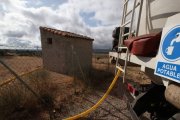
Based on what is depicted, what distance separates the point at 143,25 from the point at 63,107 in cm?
347

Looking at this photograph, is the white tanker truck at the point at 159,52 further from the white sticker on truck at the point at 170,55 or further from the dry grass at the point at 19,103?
the dry grass at the point at 19,103

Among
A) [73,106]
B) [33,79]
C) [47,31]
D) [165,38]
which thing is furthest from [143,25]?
[47,31]

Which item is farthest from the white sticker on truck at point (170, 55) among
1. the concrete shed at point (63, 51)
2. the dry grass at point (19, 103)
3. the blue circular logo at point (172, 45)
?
the concrete shed at point (63, 51)

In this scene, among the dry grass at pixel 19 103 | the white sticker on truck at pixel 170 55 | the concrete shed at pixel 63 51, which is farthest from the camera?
the concrete shed at pixel 63 51

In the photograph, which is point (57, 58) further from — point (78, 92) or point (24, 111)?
point (24, 111)

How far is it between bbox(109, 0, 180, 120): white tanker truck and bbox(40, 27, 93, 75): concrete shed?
23.1ft

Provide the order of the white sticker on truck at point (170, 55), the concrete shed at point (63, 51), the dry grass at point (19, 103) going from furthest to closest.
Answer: the concrete shed at point (63, 51)
the dry grass at point (19, 103)
the white sticker on truck at point (170, 55)

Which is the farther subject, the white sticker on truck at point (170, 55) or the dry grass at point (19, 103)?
the dry grass at point (19, 103)

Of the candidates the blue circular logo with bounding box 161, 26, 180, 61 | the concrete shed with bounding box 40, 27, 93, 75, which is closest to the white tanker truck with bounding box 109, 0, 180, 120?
the blue circular logo with bounding box 161, 26, 180, 61

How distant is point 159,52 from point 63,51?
8.59 metres

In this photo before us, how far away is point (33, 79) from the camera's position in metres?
5.48

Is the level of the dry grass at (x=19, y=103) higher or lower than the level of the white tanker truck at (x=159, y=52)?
lower

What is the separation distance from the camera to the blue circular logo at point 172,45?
1523 mm

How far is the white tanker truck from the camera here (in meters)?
1.59
